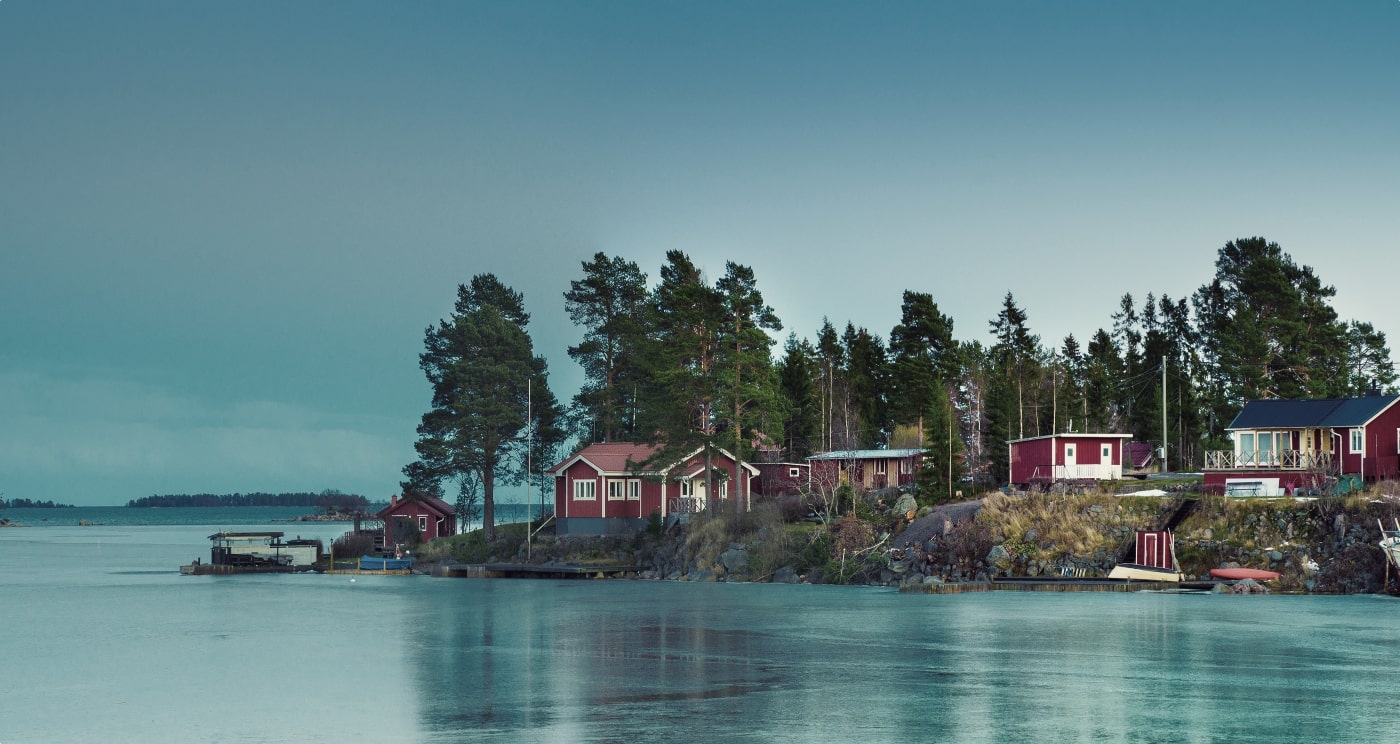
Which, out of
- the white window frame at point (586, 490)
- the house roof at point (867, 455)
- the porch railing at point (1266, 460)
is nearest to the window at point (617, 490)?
the white window frame at point (586, 490)

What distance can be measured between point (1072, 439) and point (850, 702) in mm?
45160

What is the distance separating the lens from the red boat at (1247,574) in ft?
161

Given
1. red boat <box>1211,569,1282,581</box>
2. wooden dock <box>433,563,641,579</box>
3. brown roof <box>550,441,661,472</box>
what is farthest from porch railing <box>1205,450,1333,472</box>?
brown roof <box>550,441,661,472</box>

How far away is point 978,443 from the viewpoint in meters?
93.1

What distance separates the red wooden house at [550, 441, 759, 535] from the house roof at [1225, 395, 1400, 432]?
92.9ft

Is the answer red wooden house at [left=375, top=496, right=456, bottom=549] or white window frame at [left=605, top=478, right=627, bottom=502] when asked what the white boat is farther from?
red wooden house at [left=375, top=496, right=456, bottom=549]

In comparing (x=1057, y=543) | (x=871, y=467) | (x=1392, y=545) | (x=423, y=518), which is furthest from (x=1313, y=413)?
(x=423, y=518)

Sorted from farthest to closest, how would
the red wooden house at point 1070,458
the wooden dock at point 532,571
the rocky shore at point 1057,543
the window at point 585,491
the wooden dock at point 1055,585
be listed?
1. the window at point 585,491
2. the wooden dock at point 532,571
3. the red wooden house at point 1070,458
4. the wooden dock at point 1055,585
5. the rocky shore at point 1057,543

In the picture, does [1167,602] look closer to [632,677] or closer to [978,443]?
[632,677]

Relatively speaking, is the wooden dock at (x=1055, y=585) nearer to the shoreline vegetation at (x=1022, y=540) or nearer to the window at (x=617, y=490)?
the shoreline vegetation at (x=1022, y=540)

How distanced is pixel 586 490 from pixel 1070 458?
29.1 m

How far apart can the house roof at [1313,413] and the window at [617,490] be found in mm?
34809

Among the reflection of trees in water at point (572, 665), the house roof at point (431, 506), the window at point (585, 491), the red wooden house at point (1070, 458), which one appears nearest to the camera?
the reflection of trees in water at point (572, 665)

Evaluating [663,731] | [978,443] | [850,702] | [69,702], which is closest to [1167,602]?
[850,702]
